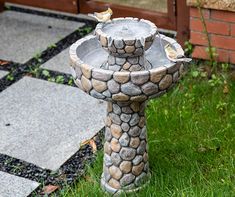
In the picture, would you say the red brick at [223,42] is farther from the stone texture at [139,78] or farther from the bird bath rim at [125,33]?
the stone texture at [139,78]

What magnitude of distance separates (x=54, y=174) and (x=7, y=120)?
802 mm

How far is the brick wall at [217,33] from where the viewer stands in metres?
5.23

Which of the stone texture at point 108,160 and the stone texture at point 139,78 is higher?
the stone texture at point 139,78

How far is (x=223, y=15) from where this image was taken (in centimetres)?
522

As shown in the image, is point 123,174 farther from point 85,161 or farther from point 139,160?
point 85,161

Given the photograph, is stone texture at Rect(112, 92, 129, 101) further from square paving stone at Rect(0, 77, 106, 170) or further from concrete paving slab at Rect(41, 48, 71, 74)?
concrete paving slab at Rect(41, 48, 71, 74)

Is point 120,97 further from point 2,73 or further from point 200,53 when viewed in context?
point 2,73

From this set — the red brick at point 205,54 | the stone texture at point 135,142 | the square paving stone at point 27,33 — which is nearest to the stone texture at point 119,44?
the stone texture at point 135,142

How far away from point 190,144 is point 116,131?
0.72 meters

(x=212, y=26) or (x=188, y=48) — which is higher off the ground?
(x=212, y=26)

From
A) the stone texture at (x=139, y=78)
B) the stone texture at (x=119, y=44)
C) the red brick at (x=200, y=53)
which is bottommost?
the red brick at (x=200, y=53)

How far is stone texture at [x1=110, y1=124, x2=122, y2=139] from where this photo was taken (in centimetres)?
394

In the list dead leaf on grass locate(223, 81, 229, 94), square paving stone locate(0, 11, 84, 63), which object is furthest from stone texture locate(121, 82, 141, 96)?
square paving stone locate(0, 11, 84, 63)

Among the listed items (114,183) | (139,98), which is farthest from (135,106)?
(114,183)
